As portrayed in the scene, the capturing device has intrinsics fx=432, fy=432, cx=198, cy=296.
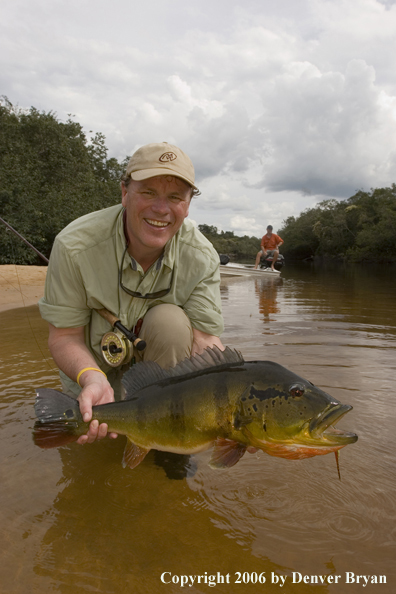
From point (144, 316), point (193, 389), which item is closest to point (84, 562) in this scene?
point (193, 389)

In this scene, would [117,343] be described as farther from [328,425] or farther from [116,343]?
[328,425]

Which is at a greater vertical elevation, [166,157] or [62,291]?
[166,157]

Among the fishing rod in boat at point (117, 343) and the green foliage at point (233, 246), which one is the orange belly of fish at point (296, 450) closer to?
the fishing rod in boat at point (117, 343)

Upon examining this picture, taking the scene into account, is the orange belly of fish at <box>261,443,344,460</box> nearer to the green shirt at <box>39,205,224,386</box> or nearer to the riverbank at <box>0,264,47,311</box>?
the green shirt at <box>39,205,224,386</box>

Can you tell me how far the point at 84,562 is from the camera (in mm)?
2064

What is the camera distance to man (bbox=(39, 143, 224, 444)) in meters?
2.85

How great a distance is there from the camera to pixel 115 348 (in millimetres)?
3064

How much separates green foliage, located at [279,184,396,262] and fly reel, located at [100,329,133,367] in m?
55.5

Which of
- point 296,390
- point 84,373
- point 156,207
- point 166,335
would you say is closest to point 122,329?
point 166,335

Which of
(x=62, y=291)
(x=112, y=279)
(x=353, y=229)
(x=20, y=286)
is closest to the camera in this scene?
(x=62, y=291)

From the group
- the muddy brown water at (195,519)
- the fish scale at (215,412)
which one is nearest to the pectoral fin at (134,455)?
the fish scale at (215,412)

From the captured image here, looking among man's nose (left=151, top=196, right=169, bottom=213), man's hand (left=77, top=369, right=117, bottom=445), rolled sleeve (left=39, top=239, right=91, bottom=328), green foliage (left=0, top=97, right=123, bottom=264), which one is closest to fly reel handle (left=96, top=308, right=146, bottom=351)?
rolled sleeve (left=39, top=239, right=91, bottom=328)

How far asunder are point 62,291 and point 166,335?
77cm

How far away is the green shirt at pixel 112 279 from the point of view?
2.97m
